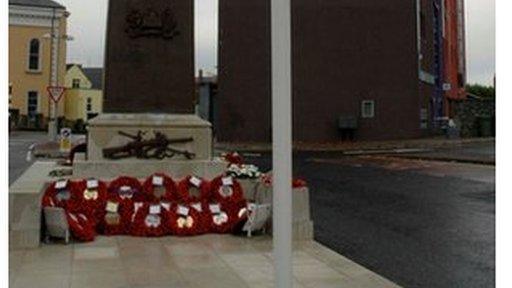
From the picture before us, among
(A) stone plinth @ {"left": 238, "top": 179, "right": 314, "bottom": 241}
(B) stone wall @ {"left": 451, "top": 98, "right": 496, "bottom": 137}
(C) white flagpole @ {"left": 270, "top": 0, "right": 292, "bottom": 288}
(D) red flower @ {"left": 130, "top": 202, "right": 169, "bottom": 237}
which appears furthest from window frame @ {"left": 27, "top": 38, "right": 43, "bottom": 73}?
(C) white flagpole @ {"left": 270, "top": 0, "right": 292, "bottom": 288}

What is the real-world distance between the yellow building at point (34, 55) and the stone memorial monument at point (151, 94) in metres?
51.9

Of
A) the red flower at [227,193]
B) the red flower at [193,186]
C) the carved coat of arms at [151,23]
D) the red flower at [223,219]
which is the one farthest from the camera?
the carved coat of arms at [151,23]

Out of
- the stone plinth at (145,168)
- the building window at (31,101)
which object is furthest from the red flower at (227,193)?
the building window at (31,101)

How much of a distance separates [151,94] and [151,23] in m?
1.25

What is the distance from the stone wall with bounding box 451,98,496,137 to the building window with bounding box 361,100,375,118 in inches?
467

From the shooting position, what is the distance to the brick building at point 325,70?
38625mm

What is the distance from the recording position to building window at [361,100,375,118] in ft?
128

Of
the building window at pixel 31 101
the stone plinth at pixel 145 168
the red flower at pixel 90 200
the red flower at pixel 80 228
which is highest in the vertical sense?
the building window at pixel 31 101

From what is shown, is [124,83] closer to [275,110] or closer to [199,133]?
[199,133]

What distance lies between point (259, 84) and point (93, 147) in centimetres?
2746

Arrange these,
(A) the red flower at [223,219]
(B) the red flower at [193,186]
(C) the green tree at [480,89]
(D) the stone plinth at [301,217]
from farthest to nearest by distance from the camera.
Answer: (C) the green tree at [480,89] < (B) the red flower at [193,186] < (A) the red flower at [223,219] < (D) the stone plinth at [301,217]

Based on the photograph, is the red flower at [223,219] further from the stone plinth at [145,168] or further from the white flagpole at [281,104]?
the white flagpole at [281,104]

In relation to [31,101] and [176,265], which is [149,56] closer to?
[176,265]

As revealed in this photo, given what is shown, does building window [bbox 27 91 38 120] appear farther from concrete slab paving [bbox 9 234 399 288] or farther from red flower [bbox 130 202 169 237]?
concrete slab paving [bbox 9 234 399 288]
